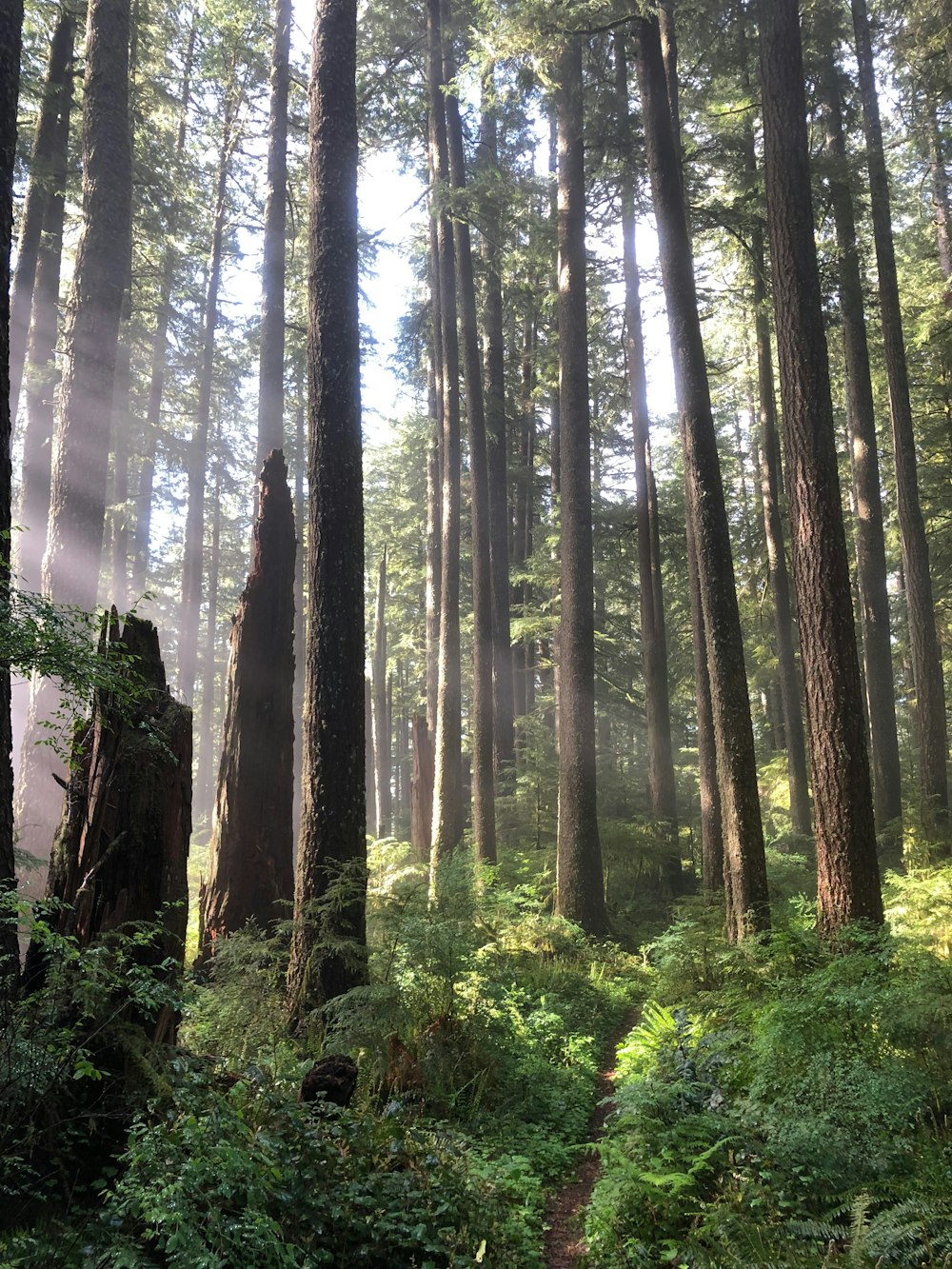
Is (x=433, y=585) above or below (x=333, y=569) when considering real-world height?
above

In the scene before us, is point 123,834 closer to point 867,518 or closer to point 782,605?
point 867,518

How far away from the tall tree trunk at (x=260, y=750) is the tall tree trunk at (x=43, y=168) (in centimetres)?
951

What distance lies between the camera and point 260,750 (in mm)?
8930

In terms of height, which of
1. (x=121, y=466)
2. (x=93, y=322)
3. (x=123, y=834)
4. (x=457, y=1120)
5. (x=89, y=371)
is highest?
(x=121, y=466)

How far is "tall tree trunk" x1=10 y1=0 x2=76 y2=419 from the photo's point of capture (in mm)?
14539

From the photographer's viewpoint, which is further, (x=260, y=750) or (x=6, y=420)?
(x=260, y=750)

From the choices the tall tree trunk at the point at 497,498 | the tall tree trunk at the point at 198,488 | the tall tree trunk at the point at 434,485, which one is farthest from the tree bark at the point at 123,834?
the tall tree trunk at the point at 198,488

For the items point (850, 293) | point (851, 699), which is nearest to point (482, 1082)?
point (851, 699)

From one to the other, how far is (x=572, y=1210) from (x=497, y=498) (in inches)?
690

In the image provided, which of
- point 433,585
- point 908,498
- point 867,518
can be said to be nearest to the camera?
point 908,498

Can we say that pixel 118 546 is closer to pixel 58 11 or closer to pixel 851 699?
pixel 58 11

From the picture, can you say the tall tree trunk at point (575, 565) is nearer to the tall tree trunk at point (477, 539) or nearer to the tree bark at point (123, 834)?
the tall tree trunk at point (477, 539)

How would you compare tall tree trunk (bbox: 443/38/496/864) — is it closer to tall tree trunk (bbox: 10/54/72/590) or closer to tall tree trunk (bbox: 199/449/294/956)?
tall tree trunk (bbox: 199/449/294/956)

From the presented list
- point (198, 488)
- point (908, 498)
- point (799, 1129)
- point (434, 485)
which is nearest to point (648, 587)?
point (908, 498)
